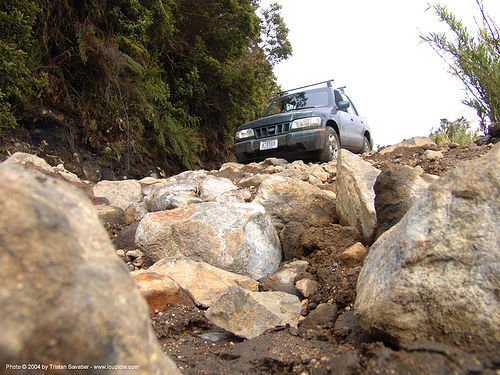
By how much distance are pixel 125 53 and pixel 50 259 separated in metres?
7.71

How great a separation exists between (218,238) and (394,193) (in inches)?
48.2

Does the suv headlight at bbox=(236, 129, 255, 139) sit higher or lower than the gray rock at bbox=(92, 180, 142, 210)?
higher

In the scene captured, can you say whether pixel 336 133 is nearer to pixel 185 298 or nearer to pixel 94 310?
pixel 185 298

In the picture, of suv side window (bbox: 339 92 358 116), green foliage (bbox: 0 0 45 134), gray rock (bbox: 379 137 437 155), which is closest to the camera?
green foliage (bbox: 0 0 45 134)

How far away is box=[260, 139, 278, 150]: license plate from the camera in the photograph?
760 centimetres

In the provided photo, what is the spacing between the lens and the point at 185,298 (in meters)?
2.26

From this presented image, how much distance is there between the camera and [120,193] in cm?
509

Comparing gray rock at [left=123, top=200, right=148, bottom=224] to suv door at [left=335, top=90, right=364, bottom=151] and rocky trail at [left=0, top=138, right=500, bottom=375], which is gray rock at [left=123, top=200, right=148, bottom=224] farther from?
suv door at [left=335, top=90, right=364, bottom=151]

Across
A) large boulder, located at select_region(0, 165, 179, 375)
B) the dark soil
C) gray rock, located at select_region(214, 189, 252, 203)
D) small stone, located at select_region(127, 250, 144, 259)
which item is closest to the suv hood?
the dark soil

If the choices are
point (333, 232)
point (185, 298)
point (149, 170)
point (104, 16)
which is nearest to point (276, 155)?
point (149, 170)

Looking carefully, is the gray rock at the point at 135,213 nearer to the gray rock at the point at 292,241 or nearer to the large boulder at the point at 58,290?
the gray rock at the point at 292,241

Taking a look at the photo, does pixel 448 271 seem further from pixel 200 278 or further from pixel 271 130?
pixel 271 130

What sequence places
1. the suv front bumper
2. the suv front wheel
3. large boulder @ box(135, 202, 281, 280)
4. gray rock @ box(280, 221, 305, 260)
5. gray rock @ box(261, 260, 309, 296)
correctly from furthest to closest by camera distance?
the suv front wheel → the suv front bumper → gray rock @ box(280, 221, 305, 260) → large boulder @ box(135, 202, 281, 280) → gray rock @ box(261, 260, 309, 296)

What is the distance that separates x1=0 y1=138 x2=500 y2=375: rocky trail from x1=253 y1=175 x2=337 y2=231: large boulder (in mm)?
15
